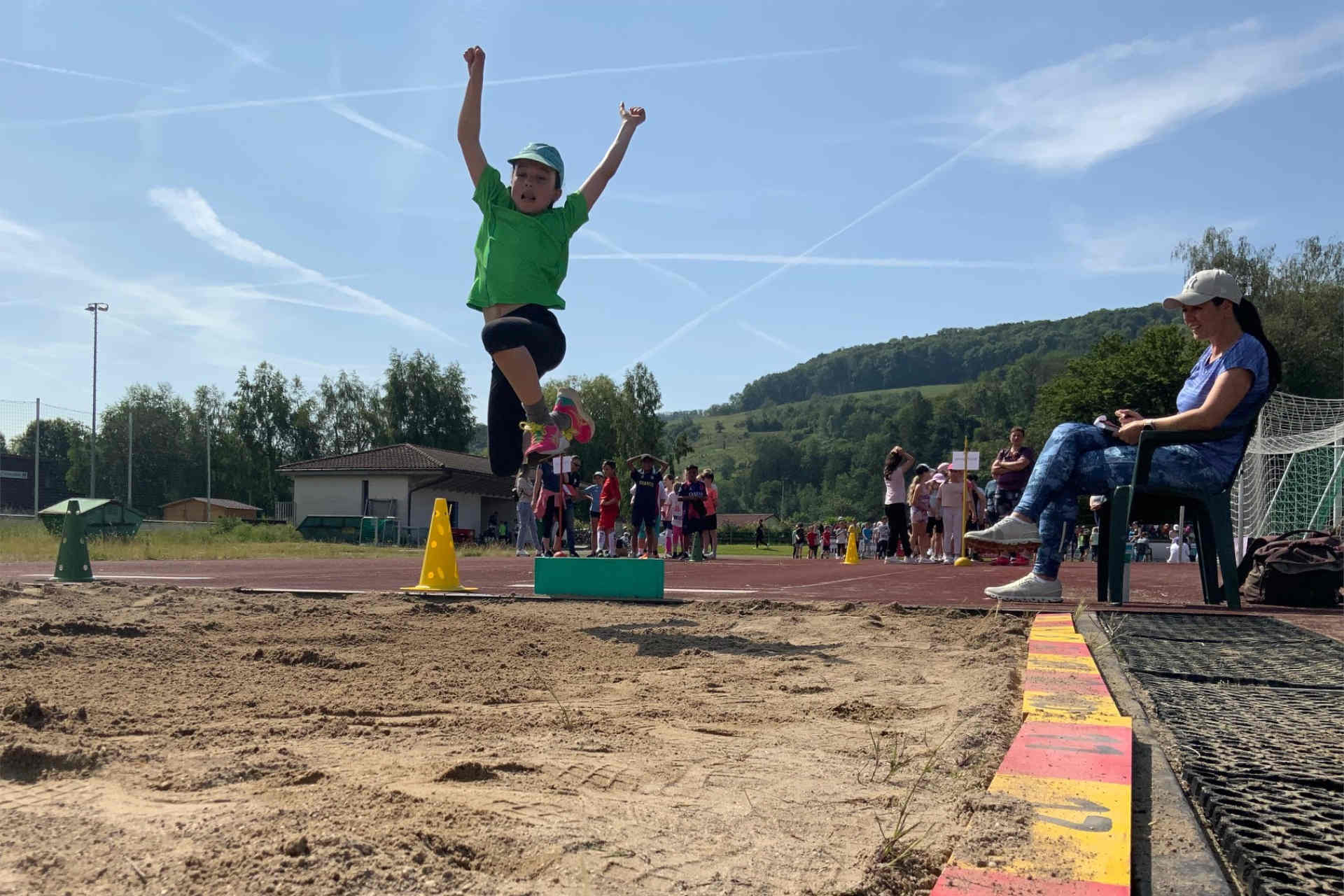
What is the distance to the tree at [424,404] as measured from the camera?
71.6m

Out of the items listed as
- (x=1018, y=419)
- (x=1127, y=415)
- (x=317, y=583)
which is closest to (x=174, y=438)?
(x=317, y=583)

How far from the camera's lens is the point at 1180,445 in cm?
557

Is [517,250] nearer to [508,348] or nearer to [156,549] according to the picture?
[508,348]

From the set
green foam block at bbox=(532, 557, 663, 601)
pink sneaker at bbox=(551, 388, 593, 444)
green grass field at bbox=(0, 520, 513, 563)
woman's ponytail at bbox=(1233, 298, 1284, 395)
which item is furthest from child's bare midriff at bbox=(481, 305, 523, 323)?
green grass field at bbox=(0, 520, 513, 563)

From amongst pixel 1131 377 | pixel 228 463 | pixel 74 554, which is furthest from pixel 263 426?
pixel 74 554

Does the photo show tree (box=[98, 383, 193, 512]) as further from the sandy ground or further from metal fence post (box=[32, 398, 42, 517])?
the sandy ground

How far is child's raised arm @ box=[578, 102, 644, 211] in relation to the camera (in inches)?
241

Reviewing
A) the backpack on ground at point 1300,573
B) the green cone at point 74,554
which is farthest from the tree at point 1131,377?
the green cone at point 74,554

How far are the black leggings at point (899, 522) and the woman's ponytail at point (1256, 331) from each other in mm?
9037

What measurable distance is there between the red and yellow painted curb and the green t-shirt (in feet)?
12.3

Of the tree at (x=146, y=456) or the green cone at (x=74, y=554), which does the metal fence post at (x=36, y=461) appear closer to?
the tree at (x=146, y=456)

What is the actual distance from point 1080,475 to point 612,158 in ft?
11.2

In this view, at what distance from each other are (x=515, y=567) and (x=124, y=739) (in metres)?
9.94

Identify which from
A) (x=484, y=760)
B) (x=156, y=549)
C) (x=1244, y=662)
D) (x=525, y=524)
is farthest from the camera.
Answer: (x=156, y=549)
